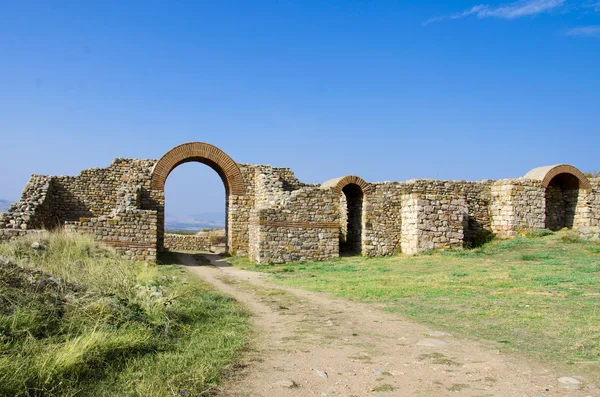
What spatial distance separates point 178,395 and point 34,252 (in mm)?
7502

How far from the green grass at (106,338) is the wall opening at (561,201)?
16014 mm

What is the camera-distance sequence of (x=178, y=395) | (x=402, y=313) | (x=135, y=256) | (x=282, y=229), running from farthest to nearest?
1. (x=282, y=229)
2. (x=135, y=256)
3. (x=402, y=313)
4. (x=178, y=395)

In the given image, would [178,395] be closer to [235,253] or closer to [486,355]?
[486,355]

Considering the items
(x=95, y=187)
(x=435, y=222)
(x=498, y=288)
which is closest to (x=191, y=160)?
(x=95, y=187)

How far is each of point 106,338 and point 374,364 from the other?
2.69m

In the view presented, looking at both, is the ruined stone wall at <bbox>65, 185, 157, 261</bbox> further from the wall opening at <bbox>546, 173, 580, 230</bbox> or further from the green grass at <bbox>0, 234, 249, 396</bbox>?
the wall opening at <bbox>546, 173, 580, 230</bbox>

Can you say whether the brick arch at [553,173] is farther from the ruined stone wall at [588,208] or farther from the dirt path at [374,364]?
the dirt path at [374,364]

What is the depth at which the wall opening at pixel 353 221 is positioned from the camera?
58.3ft

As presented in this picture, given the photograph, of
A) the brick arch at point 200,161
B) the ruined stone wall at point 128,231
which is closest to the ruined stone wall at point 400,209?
the brick arch at point 200,161

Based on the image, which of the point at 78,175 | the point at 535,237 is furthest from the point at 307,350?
the point at 78,175

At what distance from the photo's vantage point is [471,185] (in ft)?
60.7

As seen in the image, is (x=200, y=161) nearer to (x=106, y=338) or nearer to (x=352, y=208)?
(x=352, y=208)

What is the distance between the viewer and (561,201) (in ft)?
63.8

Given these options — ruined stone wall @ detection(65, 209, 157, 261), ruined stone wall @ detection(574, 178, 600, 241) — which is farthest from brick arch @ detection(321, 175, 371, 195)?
ruined stone wall @ detection(574, 178, 600, 241)
